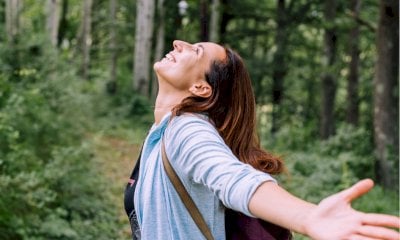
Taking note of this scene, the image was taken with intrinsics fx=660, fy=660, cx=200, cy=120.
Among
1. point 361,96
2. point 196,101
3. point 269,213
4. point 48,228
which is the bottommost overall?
point 361,96

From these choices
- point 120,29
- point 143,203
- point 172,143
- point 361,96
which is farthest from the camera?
point 120,29

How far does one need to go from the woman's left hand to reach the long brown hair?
2.69 feet

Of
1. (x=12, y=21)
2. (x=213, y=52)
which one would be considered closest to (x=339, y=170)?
(x=12, y=21)

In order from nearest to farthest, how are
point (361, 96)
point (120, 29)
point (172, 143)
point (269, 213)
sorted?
point (269, 213)
point (172, 143)
point (361, 96)
point (120, 29)

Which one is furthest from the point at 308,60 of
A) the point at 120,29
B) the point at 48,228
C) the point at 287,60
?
the point at 48,228

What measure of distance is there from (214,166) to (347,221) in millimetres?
490

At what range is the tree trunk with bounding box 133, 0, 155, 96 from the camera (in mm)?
22938

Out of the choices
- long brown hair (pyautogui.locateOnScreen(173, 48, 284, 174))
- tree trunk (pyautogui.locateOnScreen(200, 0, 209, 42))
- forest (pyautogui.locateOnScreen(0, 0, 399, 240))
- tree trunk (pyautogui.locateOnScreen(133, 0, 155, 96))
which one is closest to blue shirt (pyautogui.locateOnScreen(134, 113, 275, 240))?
long brown hair (pyautogui.locateOnScreen(173, 48, 284, 174))

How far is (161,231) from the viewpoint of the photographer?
2316 millimetres

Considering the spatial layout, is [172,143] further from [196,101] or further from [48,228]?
[48,228]

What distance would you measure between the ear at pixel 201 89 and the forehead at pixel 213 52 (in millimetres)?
121

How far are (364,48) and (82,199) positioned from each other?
824 inches

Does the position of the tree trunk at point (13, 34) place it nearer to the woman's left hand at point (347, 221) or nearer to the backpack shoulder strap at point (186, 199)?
the backpack shoulder strap at point (186, 199)

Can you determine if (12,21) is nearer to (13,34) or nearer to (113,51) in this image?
(13,34)
